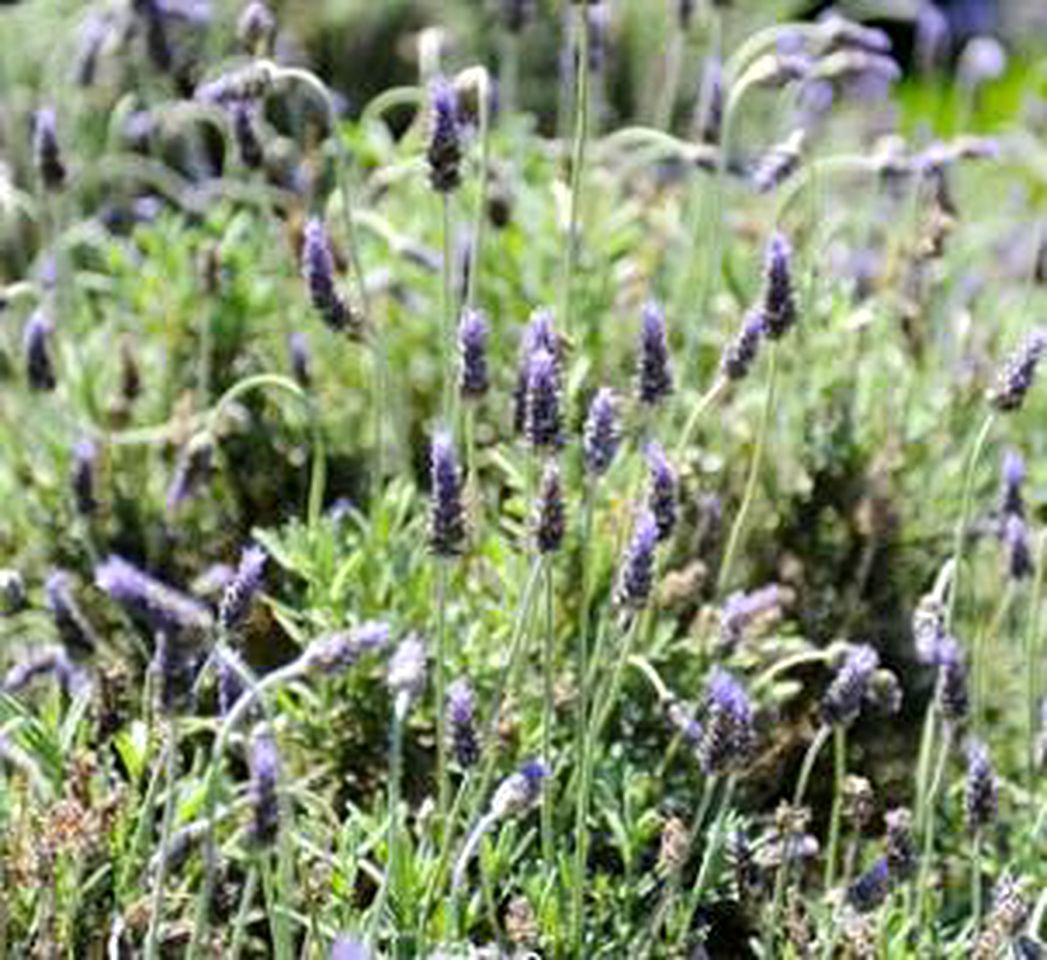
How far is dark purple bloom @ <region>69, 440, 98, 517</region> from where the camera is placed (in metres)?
2.77

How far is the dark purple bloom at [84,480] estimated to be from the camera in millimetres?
2766

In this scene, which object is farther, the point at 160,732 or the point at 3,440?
the point at 3,440

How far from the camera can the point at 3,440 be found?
10.6 feet

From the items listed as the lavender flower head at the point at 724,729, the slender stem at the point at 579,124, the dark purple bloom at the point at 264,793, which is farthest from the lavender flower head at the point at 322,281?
the dark purple bloom at the point at 264,793

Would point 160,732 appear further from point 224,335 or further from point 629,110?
point 629,110

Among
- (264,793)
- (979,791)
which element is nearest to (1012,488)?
(979,791)

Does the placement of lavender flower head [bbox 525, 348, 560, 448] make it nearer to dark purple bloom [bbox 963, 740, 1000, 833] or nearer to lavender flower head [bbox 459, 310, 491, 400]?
lavender flower head [bbox 459, 310, 491, 400]

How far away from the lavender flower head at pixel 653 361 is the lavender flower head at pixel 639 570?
0.88ft

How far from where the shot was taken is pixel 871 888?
2209 millimetres

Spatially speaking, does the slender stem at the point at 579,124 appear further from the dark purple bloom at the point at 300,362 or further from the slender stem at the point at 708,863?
the slender stem at the point at 708,863

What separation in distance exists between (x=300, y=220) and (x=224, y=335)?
0.22 m

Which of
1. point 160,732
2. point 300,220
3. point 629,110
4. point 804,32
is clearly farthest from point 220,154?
point 160,732

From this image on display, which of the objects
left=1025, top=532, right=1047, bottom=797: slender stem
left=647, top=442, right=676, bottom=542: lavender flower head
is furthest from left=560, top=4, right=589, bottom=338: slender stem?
left=1025, top=532, right=1047, bottom=797: slender stem

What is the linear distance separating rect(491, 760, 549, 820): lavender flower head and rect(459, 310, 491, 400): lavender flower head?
0.42 meters
